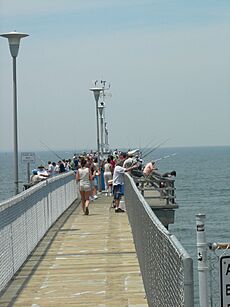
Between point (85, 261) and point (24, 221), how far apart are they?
130 cm

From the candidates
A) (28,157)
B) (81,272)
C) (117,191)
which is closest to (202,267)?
(81,272)

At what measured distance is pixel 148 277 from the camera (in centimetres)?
1166

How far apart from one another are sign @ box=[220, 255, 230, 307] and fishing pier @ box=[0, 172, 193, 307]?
333mm

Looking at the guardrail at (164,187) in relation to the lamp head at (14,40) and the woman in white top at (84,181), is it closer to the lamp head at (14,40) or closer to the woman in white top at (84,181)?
the woman in white top at (84,181)

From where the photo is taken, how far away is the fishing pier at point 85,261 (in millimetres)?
8879

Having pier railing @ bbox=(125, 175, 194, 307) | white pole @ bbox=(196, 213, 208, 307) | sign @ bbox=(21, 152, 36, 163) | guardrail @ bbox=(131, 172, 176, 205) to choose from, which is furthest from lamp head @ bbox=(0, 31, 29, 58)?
white pole @ bbox=(196, 213, 208, 307)

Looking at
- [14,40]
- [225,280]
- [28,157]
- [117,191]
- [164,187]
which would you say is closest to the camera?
[225,280]

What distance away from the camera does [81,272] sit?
1528 centimetres

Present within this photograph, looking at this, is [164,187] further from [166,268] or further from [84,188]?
[166,268]

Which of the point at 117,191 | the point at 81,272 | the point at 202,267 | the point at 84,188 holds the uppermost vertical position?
the point at 202,267

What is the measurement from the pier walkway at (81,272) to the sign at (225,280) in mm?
5591

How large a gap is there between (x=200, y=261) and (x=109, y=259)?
30.0 feet

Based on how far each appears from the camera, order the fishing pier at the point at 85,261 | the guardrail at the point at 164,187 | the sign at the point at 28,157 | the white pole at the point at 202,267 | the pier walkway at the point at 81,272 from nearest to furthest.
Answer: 1. the white pole at the point at 202,267
2. the fishing pier at the point at 85,261
3. the pier walkway at the point at 81,272
4. the guardrail at the point at 164,187
5. the sign at the point at 28,157

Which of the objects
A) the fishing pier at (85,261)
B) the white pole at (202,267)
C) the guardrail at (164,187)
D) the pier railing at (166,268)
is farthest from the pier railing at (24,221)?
the white pole at (202,267)
